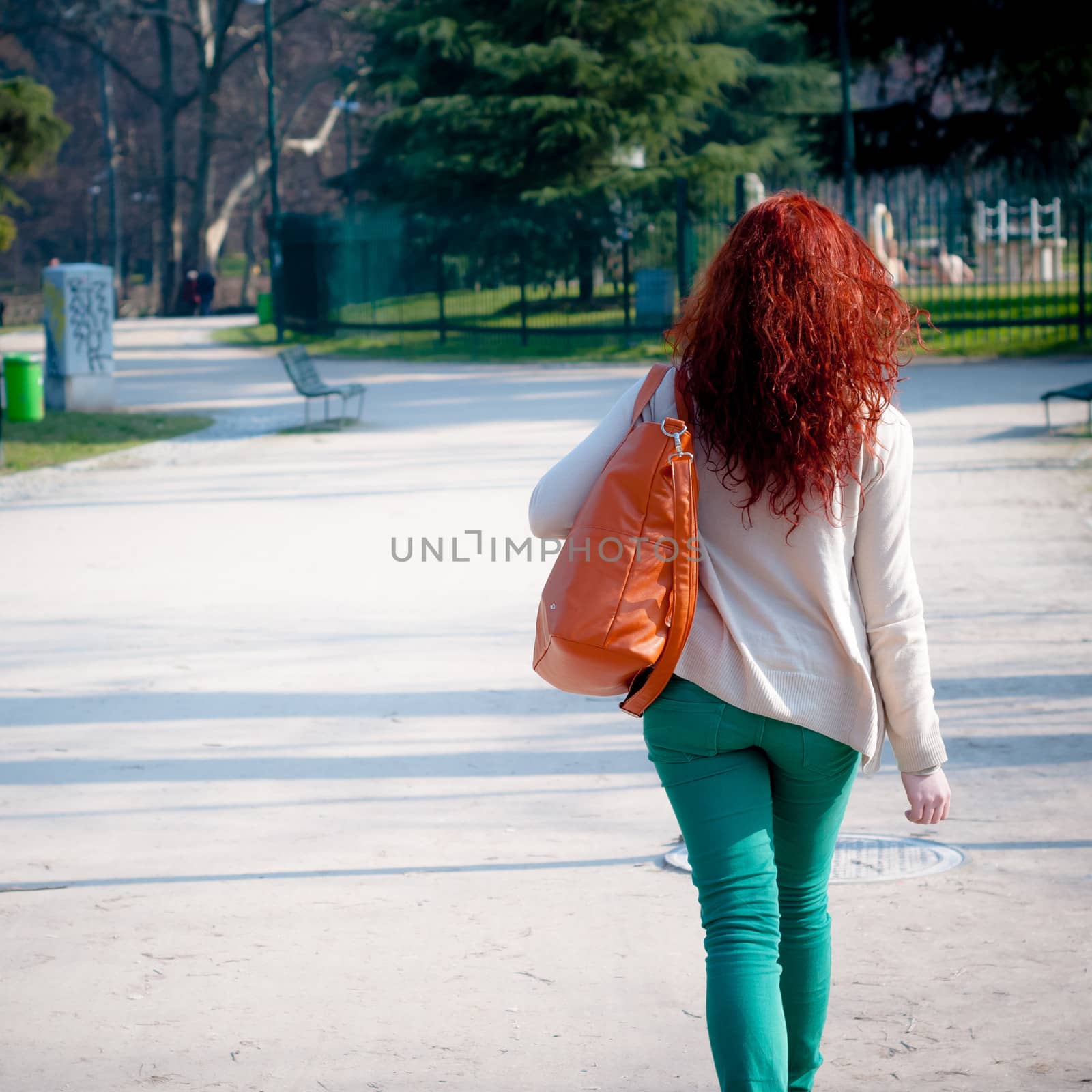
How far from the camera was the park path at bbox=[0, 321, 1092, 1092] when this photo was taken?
11.0ft

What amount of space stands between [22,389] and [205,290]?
35477 mm

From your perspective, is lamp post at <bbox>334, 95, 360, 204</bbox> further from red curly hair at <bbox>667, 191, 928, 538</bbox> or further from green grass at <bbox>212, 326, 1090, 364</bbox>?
red curly hair at <bbox>667, 191, 928, 538</bbox>

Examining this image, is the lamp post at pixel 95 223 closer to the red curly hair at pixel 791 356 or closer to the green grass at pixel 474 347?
the green grass at pixel 474 347

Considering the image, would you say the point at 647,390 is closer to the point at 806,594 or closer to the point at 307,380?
the point at 806,594

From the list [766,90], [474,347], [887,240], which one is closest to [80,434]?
[474,347]

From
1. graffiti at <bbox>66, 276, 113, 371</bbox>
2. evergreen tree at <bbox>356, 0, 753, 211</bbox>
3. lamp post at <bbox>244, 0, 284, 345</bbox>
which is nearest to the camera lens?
graffiti at <bbox>66, 276, 113, 371</bbox>

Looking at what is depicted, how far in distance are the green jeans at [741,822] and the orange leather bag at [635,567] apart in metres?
0.10

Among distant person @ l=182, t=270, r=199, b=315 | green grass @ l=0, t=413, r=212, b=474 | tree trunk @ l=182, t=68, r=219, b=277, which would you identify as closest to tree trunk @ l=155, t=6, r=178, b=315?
tree trunk @ l=182, t=68, r=219, b=277

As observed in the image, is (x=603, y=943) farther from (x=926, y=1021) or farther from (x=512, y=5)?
(x=512, y=5)

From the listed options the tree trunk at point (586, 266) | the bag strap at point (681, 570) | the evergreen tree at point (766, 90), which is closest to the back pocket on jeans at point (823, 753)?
the bag strap at point (681, 570)

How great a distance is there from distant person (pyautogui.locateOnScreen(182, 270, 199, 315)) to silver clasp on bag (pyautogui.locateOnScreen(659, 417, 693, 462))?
52.4 meters

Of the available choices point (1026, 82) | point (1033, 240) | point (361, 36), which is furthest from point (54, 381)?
point (361, 36)

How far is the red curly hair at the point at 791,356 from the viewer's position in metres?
2.53

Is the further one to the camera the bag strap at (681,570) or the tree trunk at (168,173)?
the tree trunk at (168,173)
